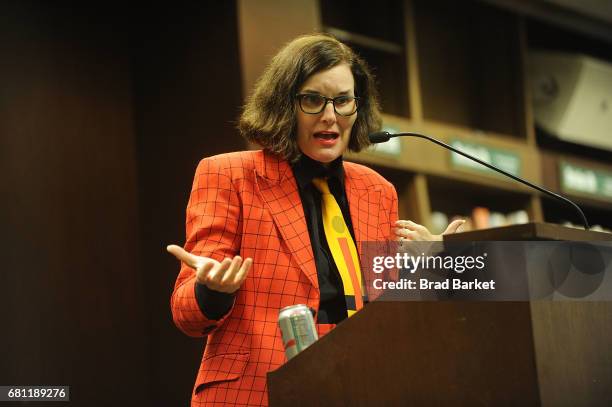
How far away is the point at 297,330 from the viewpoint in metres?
1.63

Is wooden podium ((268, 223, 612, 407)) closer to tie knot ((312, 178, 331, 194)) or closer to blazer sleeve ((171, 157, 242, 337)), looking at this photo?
blazer sleeve ((171, 157, 242, 337))

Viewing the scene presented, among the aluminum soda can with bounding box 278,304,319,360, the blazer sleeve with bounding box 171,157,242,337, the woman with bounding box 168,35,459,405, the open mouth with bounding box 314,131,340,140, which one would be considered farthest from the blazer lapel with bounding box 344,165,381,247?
the aluminum soda can with bounding box 278,304,319,360

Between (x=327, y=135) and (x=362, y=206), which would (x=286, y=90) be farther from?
(x=362, y=206)

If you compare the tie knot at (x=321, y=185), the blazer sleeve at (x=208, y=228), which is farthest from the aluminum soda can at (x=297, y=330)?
the tie knot at (x=321, y=185)

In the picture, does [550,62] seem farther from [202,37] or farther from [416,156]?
[202,37]

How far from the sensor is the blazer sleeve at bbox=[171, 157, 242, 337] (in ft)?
5.99

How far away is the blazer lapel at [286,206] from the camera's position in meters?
1.95

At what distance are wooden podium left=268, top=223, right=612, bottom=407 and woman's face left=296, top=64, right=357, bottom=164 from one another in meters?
0.61

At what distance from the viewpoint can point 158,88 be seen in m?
4.47

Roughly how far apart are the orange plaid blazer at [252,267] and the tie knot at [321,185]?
0.22 feet

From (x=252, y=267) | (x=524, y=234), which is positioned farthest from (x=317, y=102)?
(x=524, y=234)

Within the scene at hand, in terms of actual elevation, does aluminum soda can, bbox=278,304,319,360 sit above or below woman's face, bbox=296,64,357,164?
below

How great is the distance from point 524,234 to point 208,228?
682 mm

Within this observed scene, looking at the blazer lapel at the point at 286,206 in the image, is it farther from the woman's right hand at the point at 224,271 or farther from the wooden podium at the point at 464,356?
the wooden podium at the point at 464,356
